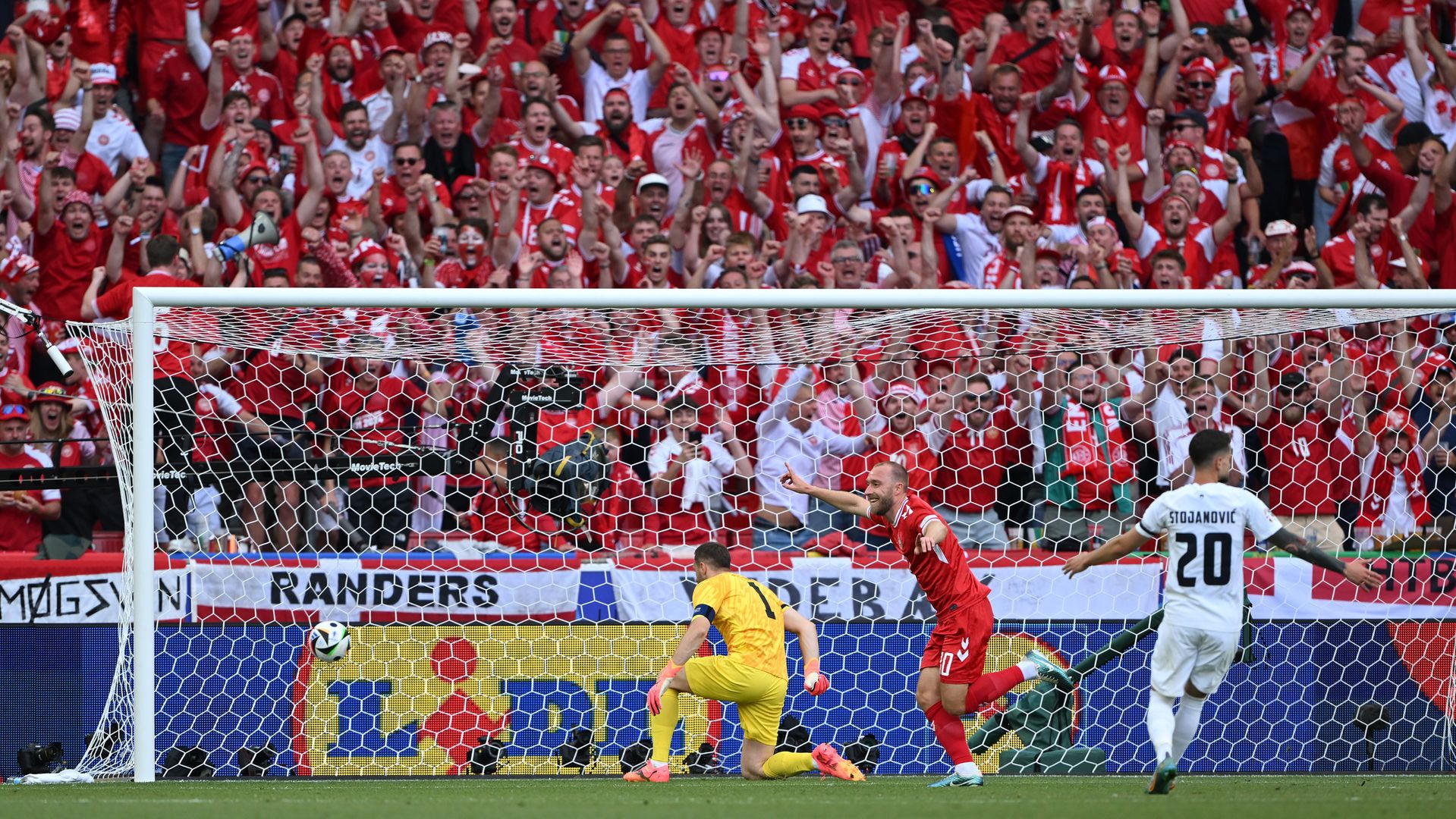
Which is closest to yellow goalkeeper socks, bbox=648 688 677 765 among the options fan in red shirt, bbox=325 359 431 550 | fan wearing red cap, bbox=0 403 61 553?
fan in red shirt, bbox=325 359 431 550

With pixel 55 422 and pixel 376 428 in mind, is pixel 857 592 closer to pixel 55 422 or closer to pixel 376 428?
pixel 376 428

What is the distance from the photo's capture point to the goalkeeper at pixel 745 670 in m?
7.80

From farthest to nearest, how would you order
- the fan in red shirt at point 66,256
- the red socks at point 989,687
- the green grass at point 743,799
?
the fan in red shirt at point 66,256 < the red socks at point 989,687 < the green grass at point 743,799

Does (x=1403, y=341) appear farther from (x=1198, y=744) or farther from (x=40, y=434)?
(x=40, y=434)

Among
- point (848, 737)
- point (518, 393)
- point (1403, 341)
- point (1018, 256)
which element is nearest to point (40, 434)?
point (518, 393)

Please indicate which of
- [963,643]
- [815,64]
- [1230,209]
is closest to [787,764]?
[963,643]

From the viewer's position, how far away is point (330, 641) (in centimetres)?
785

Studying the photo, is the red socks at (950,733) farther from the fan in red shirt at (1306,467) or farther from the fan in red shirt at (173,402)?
the fan in red shirt at (173,402)

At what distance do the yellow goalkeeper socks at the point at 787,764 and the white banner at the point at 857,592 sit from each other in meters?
1.01

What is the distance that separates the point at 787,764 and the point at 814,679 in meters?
0.55

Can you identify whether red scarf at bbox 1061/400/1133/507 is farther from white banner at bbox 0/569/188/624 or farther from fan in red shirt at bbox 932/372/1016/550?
white banner at bbox 0/569/188/624

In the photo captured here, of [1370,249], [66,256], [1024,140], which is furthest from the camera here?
[1024,140]

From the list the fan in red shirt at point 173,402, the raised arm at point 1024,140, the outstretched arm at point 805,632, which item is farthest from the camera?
the raised arm at point 1024,140

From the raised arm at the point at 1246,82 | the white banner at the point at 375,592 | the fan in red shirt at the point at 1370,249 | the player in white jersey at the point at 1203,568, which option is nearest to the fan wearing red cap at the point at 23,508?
the white banner at the point at 375,592
